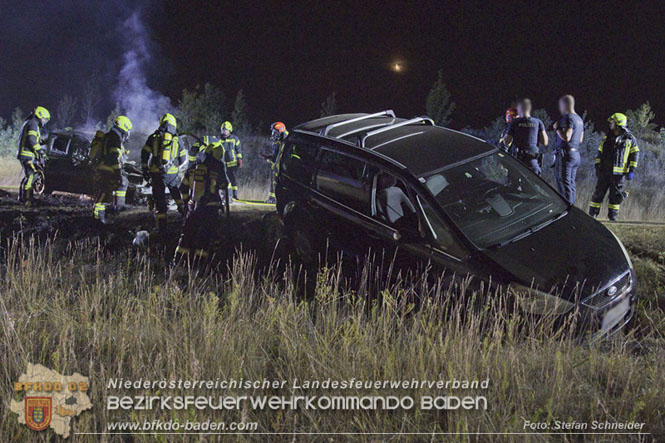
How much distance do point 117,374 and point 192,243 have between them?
3712 mm

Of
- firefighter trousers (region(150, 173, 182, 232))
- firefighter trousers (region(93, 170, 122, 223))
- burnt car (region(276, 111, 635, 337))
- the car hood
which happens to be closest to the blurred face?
burnt car (region(276, 111, 635, 337))

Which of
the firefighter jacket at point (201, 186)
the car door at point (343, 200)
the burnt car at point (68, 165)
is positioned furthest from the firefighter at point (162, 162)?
the car door at point (343, 200)

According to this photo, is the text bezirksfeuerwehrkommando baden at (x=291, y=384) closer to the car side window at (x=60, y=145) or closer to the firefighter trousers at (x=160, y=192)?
the firefighter trousers at (x=160, y=192)

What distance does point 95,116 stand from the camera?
35.7 metres

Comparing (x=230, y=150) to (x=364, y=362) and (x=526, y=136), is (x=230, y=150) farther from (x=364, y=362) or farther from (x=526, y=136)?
(x=364, y=362)

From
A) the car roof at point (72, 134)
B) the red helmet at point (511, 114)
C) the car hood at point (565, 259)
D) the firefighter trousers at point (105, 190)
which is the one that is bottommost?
the firefighter trousers at point (105, 190)

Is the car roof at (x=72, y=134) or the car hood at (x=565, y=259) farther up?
the car roof at (x=72, y=134)

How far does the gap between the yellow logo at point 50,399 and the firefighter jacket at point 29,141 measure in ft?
24.1

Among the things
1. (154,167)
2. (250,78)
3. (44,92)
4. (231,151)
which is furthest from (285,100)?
(154,167)

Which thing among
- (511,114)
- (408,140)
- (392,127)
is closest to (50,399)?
(408,140)

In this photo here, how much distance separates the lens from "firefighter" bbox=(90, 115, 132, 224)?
819 cm

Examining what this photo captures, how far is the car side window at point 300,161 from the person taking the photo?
17.3 ft

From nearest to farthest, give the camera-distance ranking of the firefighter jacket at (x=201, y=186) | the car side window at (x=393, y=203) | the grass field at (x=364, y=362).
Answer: the grass field at (x=364, y=362)
the car side window at (x=393, y=203)
the firefighter jacket at (x=201, y=186)

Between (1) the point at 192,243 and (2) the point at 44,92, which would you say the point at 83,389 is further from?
(2) the point at 44,92
